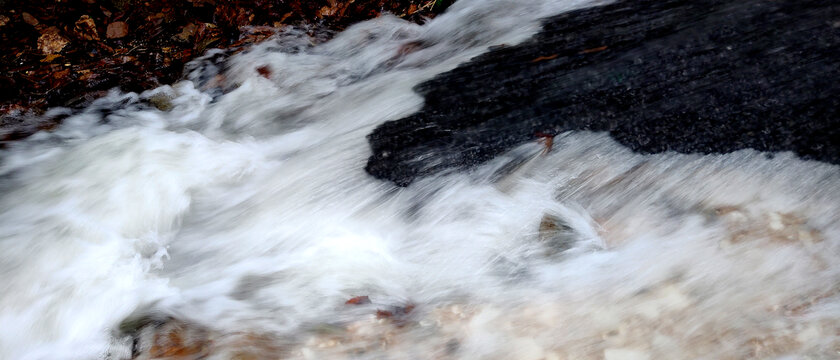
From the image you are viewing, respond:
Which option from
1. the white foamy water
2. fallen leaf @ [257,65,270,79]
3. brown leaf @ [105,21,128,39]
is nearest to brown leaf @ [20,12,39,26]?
brown leaf @ [105,21,128,39]

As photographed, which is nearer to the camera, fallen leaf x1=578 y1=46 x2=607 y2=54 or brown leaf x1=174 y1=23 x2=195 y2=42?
fallen leaf x1=578 y1=46 x2=607 y2=54

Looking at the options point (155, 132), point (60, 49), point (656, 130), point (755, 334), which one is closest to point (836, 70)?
point (656, 130)

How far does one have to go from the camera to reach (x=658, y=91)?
304 centimetres

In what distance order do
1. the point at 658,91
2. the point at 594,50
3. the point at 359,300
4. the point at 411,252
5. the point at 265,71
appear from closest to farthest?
the point at 359,300
the point at 411,252
the point at 658,91
the point at 594,50
the point at 265,71

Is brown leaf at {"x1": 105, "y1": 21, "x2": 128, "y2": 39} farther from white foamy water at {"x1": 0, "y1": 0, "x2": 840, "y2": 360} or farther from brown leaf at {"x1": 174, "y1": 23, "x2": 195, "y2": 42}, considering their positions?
Result: white foamy water at {"x1": 0, "y1": 0, "x2": 840, "y2": 360}

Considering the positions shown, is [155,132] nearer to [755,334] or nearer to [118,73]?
[118,73]

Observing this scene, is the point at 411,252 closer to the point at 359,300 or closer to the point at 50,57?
the point at 359,300

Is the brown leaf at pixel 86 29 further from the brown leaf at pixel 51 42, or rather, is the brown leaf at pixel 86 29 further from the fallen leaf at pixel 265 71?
the fallen leaf at pixel 265 71

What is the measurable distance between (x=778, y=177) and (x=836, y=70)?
732 mm

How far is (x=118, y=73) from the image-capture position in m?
4.38

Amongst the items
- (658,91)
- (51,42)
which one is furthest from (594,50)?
(51,42)

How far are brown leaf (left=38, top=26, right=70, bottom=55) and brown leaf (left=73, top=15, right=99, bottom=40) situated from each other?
0.41 feet

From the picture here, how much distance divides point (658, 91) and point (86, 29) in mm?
4166

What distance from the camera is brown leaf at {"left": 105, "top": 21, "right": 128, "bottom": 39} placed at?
15.1 feet
